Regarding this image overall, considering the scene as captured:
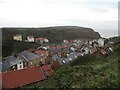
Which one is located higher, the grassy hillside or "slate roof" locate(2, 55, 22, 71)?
the grassy hillside

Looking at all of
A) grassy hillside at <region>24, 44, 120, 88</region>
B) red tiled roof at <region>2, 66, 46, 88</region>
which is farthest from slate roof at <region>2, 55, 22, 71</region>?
grassy hillside at <region>24, 44, 120, 88</region>

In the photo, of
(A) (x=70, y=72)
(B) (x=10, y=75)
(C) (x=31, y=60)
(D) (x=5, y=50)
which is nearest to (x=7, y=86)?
(B) (x=10, y=75)

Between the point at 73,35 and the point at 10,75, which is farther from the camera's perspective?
the point at 73,35

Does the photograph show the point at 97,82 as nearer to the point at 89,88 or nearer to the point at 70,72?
the point at 89,88

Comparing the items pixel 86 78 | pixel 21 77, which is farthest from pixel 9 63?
pixel 86 78

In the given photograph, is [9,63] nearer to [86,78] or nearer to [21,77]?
[21,77]

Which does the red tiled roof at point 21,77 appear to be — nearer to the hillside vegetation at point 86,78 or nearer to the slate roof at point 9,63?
the hillside vegetation at point 86,78

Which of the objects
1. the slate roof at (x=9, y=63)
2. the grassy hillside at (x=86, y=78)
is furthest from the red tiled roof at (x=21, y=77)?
the slate roof at (x=9, y=63)

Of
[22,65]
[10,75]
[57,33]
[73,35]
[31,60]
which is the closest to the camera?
[10,75]

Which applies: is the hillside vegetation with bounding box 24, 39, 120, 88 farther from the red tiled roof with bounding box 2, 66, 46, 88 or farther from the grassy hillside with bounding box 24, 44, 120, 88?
the red tiled roof with bounding box 2, 66, 46, 88
